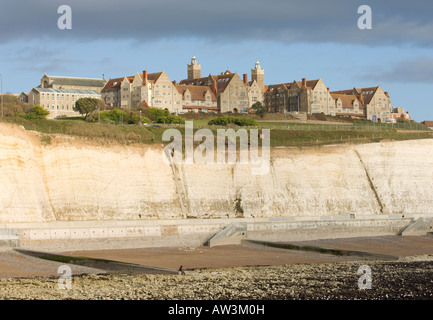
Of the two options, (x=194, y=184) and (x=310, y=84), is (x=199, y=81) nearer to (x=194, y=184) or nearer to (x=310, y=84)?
(x=310, y=84)

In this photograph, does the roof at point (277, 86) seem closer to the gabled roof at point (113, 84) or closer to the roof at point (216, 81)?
the roof at point (216, 81)

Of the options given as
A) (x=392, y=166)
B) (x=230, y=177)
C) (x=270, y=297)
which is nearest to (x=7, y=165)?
(x=230, y=177)

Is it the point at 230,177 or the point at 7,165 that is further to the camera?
the point at 230,177

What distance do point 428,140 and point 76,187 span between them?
154ft

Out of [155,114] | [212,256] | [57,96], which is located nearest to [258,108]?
[155,114]

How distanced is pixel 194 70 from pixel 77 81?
27.4 meters

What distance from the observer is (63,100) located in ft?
397

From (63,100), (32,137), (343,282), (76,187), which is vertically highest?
(63,100)

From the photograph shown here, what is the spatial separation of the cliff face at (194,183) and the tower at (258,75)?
198 ft

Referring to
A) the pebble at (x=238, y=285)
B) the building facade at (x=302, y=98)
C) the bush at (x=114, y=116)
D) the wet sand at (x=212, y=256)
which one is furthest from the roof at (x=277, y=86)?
the pebble at (x=238, y=285)

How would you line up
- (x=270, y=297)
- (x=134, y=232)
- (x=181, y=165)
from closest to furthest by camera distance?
(x=270, y=297) → (x=134, y=232) → (x=181, y=165)
